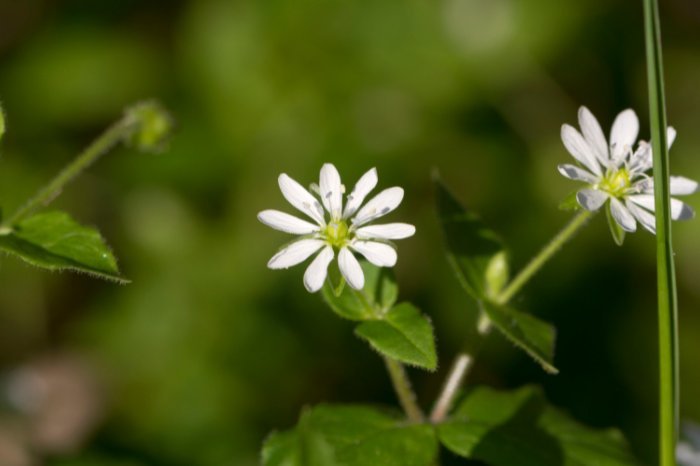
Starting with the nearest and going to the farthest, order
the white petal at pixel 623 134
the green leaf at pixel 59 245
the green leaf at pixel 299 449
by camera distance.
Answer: the green leaf at pixel 299 449 < the green leaf at pixel 59 245 < the white petal at pixel 623 134

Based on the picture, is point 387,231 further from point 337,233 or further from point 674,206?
point 674,206

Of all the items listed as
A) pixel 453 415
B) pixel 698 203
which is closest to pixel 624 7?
pixel 698 203

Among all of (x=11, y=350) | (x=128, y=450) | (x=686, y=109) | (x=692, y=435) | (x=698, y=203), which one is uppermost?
(x=686, y=109)

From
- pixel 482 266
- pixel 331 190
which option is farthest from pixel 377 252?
pixel 482 266

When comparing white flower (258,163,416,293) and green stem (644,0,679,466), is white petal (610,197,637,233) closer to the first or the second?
green stem (644,0,679,466)

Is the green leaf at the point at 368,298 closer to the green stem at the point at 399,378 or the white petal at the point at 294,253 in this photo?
the green stem at the point at 399,378

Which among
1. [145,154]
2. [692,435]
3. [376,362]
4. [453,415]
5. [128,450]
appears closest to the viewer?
[453,415]

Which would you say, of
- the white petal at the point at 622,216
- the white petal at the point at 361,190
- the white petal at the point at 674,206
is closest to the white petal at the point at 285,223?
the white petal at the point at 361,190

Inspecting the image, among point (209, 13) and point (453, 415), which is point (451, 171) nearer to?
point (209, 13)
